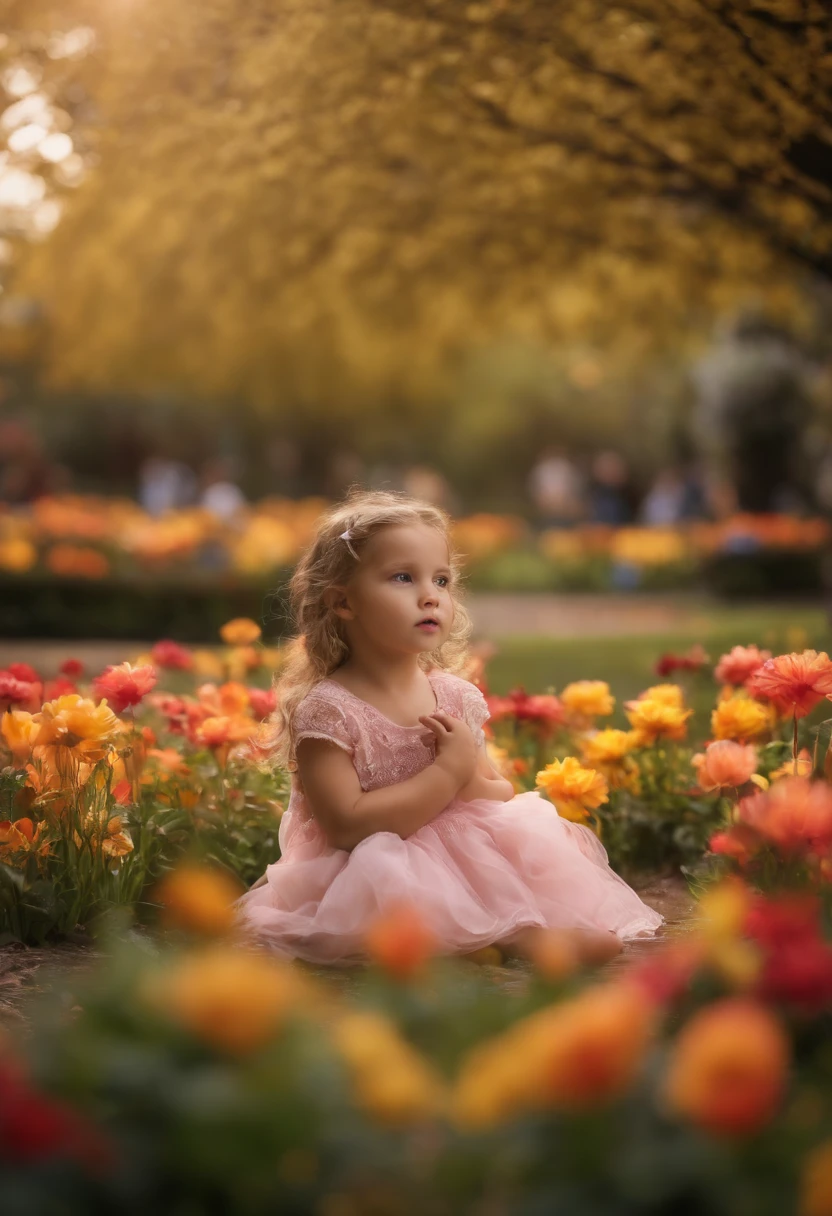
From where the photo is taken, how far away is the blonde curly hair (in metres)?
3.66

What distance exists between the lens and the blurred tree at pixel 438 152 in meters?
5.15

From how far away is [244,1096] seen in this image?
1.41 metres

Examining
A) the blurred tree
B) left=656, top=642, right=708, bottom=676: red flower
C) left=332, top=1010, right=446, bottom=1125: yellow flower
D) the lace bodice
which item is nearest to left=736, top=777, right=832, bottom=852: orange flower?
left=332, top=1010, right=446, bottom=1125: yellow flower

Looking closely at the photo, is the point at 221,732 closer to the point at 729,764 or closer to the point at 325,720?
the point at 325,720

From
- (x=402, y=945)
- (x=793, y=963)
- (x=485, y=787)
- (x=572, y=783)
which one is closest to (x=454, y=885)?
(x=485, y=787)

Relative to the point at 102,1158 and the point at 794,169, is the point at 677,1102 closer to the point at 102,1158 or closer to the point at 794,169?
the point at 102,1158

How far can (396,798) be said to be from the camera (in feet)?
11.3

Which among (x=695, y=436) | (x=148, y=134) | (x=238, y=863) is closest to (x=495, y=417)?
(x=695, y=436)

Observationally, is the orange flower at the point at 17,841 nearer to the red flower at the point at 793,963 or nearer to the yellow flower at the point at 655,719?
the yellow flower at the point at 655,719

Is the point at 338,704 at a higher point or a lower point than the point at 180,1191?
higher

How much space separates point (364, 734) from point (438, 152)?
4.46 m

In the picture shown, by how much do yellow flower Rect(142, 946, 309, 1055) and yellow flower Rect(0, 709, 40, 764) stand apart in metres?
2.26

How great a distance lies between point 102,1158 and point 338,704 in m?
2.18

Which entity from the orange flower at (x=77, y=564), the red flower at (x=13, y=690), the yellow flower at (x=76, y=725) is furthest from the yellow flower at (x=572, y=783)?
the orange flower at (x=77, y=564)
